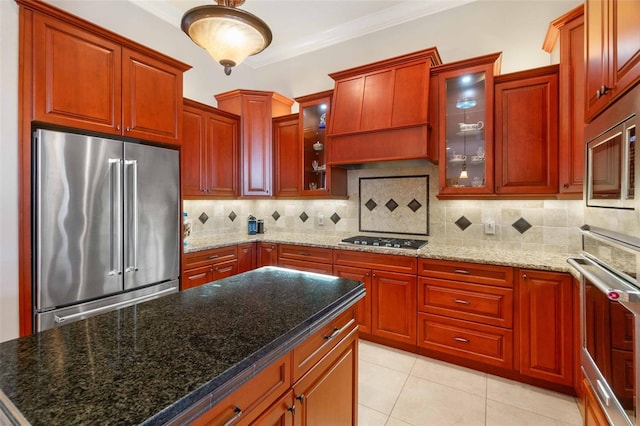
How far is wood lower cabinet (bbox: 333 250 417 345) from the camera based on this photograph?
2680 mm

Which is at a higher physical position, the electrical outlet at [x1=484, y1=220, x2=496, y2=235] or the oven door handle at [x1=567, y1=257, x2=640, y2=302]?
the electrical outlet at [x1=484, y1=220, x2=496, y2=235]

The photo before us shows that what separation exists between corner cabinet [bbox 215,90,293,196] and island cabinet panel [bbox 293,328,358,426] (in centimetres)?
270

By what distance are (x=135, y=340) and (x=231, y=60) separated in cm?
142

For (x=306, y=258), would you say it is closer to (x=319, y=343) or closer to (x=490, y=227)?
(x=490, y=227)

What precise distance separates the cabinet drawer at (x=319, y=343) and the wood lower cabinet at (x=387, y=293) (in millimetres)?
1409

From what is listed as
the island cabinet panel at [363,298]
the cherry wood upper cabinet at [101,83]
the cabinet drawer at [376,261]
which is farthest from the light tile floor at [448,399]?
the cherry wood upper cabinet at [101,83]

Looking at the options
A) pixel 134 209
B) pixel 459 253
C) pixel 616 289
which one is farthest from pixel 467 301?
pixel 134 209

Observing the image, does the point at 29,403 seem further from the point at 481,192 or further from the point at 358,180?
the point at 358,180

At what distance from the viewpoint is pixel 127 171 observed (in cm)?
225

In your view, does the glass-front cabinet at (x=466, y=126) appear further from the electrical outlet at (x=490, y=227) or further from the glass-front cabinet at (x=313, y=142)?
the glass-front cabinet at (x=313, y=142)

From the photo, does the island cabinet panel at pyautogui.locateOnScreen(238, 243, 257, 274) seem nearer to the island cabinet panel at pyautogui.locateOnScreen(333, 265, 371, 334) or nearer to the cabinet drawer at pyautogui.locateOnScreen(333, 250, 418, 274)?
the cabinet drawer at pyautogui.locateOnScreen(333, 250, 418, 274)

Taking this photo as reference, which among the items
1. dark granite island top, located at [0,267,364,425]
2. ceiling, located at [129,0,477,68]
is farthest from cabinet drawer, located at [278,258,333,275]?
ceiling, located at [129,0,477,68]

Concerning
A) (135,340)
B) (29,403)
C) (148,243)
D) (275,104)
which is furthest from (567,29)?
(148,243)

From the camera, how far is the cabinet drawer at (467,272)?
2309mm
